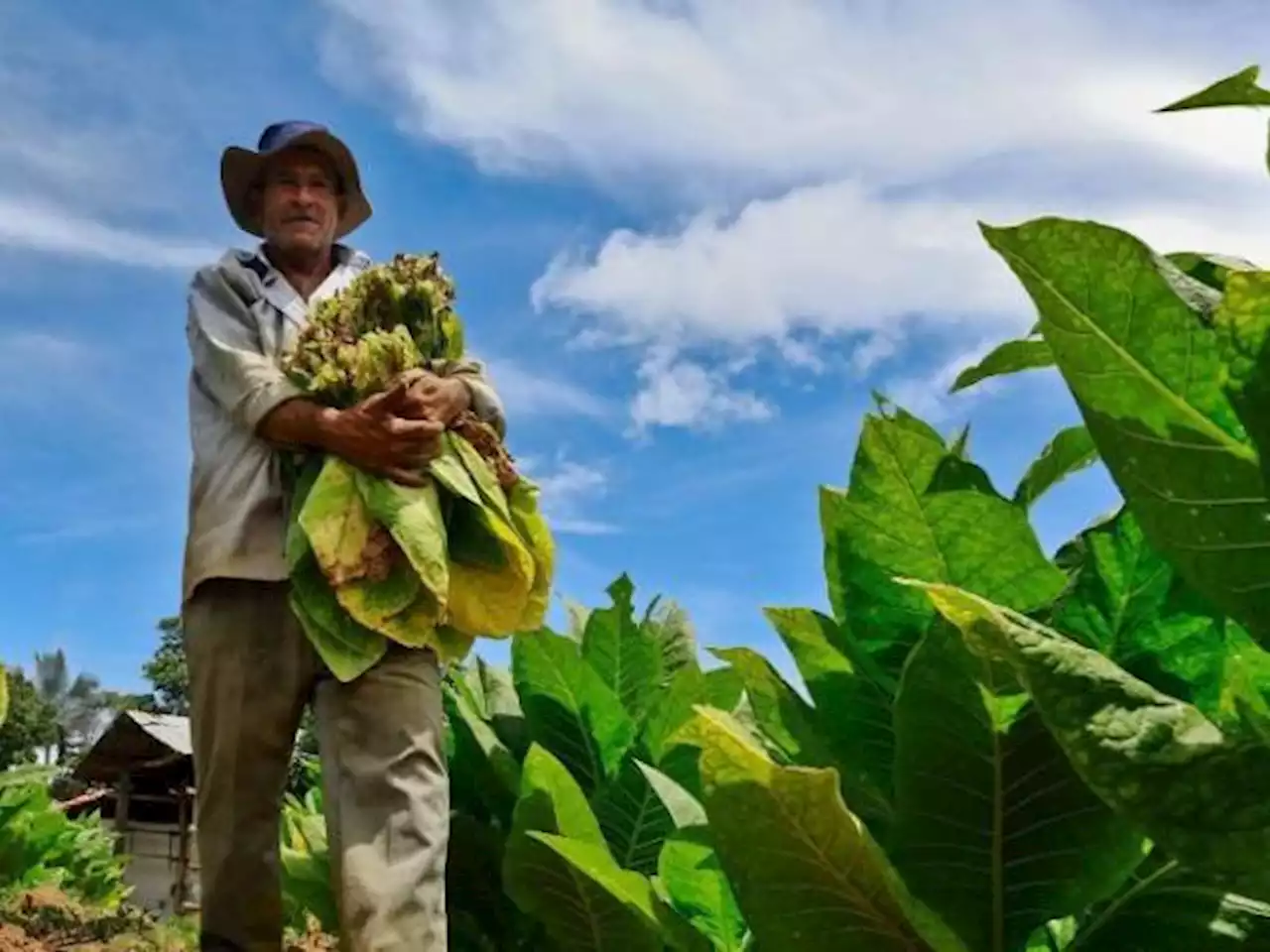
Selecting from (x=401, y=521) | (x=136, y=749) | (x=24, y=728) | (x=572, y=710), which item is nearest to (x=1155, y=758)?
(x=572, y=710)

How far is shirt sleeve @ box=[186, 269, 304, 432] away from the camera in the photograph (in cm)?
252

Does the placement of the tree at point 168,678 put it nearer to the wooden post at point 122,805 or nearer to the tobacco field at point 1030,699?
the wooden post at point 122,805

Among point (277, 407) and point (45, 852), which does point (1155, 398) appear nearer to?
point (277, 407)

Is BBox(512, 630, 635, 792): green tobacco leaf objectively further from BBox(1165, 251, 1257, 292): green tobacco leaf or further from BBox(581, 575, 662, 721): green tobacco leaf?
BBox(1165, 251, 1257, 292): green tobacco leaf

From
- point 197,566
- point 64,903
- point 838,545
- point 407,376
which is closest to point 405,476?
point 407,376

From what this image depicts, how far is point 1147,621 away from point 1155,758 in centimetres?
19

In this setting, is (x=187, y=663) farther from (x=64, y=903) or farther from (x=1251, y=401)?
(x=64, y=903)

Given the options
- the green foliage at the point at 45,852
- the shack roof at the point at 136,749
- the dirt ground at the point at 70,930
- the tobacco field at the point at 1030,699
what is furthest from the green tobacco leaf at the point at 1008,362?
the shack roof at the point at 136,749

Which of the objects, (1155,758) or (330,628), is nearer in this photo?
(1155,758)

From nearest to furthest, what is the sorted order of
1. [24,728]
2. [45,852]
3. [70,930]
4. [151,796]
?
[70,930] → [45,852] → [151,796] → [24,728]

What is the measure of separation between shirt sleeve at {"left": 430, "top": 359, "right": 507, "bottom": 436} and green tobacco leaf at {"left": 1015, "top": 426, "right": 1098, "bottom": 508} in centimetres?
166

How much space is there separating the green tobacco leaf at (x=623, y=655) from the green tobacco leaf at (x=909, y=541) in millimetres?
894

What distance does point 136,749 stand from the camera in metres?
22.3

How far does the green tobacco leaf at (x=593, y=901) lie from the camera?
3.17 feet
